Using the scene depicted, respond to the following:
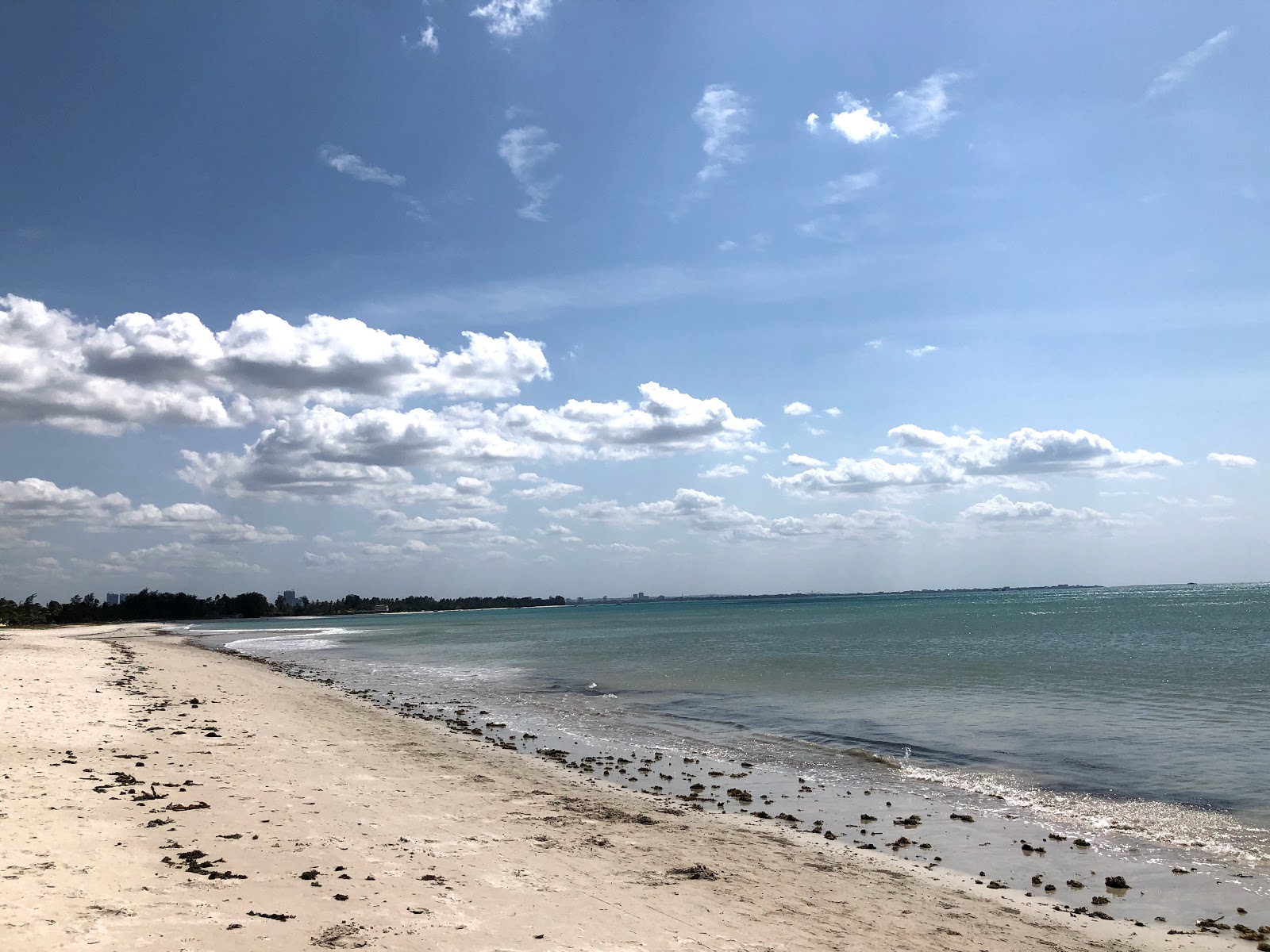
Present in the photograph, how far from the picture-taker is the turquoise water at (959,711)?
1489cm

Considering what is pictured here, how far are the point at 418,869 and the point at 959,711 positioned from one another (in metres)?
20.5

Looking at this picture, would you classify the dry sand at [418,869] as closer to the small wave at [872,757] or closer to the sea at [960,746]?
the sea at [960,746]

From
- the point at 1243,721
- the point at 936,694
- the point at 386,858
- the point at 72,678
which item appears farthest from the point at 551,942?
the point at 72,678

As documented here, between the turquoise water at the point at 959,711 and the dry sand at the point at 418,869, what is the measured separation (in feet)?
16.2

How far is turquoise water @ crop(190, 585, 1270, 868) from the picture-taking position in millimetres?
14891

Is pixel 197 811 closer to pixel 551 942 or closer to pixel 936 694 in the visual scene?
pixel 551 942

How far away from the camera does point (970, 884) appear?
10008 mm

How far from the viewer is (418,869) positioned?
931 cm

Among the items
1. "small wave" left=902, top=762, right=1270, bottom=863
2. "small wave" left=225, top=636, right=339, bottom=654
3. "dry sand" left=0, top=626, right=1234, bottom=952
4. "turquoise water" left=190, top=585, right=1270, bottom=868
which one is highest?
"dry sand" left=0, top=626, right=1234, bottom=952

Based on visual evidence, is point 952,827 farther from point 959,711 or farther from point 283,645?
point 283,645

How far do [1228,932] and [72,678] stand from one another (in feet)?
112

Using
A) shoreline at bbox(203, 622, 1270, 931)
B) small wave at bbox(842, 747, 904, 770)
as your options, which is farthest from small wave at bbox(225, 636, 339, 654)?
small wave at bbox(842, 747, 904, 770)

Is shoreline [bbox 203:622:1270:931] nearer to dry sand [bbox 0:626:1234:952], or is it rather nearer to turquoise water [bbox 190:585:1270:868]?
turquoise water [bbox 190:585:1270:868]

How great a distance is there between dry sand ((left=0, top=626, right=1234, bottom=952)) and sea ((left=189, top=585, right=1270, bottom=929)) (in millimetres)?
1282
